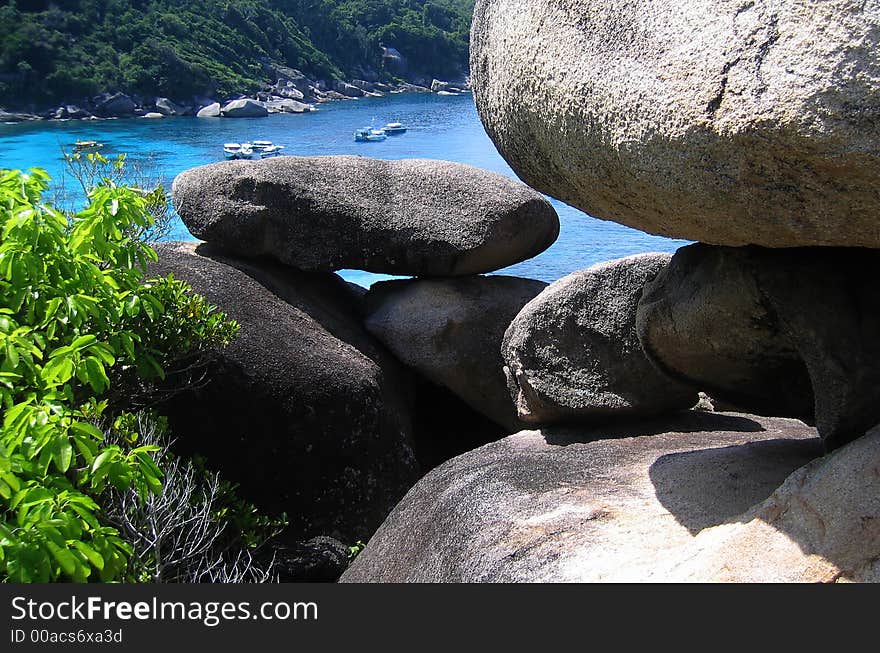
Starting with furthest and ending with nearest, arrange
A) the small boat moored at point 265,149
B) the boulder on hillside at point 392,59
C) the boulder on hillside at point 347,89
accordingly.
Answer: the boulder on hillside at point 392,59 < the boulder on hillside at point 347,89 < the small boat moored at point 265,149

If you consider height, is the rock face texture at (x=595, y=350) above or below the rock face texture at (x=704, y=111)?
below

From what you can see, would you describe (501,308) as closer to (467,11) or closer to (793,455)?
(793,455)

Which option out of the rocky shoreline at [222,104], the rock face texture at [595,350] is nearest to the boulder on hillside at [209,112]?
the rocky shoreline at [222,104]

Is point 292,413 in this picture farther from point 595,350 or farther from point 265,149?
point 265,149

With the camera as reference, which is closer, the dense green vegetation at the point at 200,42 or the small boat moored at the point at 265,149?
the small boat moored at the point at 265,149

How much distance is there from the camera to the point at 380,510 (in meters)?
Answer: 6.60

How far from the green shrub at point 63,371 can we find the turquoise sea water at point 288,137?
10637mm

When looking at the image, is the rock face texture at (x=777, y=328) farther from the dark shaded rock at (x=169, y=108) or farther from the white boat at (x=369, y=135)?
the dark shaded rock at (x=169, y=108)

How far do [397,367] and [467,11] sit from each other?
40952 millimetres

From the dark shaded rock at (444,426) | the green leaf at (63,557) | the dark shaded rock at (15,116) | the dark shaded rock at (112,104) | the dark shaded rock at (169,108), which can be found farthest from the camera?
the dark shaded rock at (169,108)

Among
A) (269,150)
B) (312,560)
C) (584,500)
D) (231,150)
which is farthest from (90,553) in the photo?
(231,150)

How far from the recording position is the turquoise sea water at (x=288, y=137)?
20.4m

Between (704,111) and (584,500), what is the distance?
1.85 meters

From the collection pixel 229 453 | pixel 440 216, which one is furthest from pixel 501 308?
pixel 229 453
